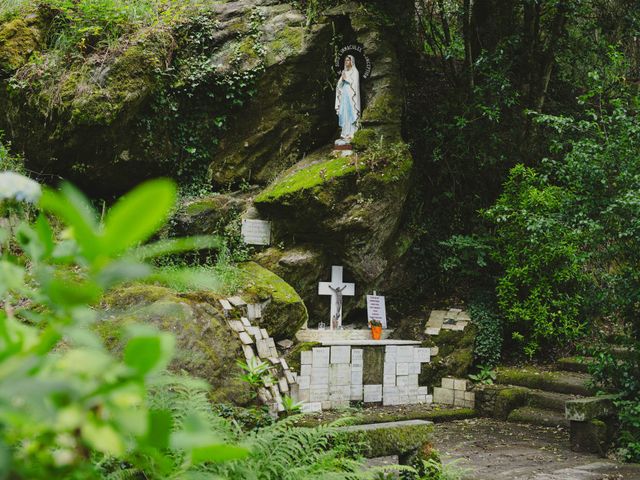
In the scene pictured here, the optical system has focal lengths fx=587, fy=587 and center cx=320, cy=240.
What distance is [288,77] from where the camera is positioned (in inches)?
351

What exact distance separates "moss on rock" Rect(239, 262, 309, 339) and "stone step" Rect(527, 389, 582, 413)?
9.52 feet

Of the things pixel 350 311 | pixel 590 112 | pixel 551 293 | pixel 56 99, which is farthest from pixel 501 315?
pixel 56 99

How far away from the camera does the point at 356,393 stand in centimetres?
722

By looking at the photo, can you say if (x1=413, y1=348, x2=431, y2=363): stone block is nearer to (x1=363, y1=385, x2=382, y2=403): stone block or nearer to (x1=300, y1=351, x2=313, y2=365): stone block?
(x1=363, y1=385, x2=382, y2=403): stone block

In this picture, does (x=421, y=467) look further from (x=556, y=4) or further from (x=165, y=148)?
(x=556, y=4)

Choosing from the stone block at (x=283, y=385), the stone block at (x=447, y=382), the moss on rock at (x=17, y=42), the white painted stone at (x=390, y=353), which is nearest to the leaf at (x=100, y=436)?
A: the stone block at (x=283, y=385)

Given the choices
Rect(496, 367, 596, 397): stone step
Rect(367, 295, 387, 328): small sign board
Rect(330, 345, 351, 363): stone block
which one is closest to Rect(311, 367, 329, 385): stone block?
Rect(330, 345, 351, 363): stone block

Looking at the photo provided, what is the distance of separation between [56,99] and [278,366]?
14.8 ft

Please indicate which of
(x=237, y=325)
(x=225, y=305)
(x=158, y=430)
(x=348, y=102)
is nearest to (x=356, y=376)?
(x=237, y=325)

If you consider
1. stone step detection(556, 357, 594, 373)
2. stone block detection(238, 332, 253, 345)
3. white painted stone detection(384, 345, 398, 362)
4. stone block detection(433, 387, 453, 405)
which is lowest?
stone block detection(433, 387, 453, 405)

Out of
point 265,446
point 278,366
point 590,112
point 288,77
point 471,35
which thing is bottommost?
point 278,366

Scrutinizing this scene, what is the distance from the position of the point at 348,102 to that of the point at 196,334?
472cm

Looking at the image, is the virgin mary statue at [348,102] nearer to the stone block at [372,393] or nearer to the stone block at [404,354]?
the stone block at [404,354]

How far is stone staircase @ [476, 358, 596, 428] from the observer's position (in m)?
6.77
